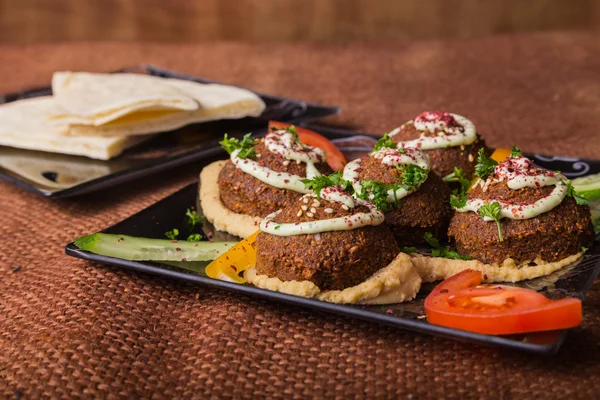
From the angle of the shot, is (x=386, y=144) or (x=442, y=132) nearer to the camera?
(x=386, y=144)

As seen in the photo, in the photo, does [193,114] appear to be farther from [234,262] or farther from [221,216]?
[234,262]

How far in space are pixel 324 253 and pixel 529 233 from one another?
1.01 m

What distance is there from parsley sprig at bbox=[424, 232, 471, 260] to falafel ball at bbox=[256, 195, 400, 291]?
0.41 m

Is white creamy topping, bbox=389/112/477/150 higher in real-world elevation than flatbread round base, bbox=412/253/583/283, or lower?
higher

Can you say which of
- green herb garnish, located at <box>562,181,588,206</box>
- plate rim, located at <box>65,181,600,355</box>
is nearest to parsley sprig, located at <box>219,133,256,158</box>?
plate rim, located at <box>65,181,600,355</box>

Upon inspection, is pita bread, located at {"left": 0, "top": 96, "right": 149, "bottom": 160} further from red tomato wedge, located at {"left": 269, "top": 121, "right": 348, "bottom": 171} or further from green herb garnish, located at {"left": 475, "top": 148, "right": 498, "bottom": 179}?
green herb garnish, located at {"left": 475, "top": 148, "right": 498, "bottom": 179}

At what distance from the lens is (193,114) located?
20.1 feet

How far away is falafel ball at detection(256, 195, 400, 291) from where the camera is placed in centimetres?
362

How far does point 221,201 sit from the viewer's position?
4.82m

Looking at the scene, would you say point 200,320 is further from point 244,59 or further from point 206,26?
point 206,26

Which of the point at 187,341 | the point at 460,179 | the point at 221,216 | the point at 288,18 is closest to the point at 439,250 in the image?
the point at 460,179

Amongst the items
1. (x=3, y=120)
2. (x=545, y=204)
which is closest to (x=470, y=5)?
(x=3, y=120)

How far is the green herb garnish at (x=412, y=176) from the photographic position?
13.8 feet

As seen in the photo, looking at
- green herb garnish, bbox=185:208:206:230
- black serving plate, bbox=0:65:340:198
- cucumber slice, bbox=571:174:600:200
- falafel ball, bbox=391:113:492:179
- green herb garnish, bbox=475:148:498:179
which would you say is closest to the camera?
green herb garnish, bbox=475:148:498:179
